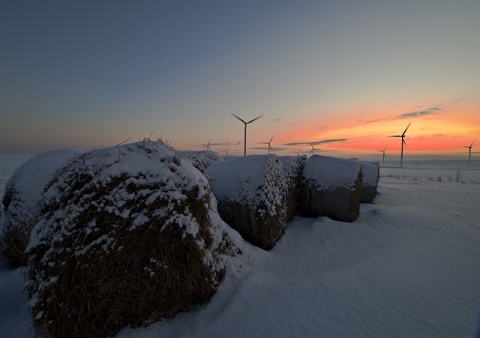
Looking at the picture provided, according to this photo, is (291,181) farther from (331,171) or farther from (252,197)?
(252,197)

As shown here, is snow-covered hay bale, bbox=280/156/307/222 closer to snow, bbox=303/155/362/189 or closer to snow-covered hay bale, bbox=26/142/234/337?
snow, bbox=303/155/362/189

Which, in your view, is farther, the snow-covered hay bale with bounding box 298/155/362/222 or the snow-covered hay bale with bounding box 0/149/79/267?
the snow-covered hay bale with bounding box 298/155/362/222

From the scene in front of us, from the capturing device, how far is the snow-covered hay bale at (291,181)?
4699mm

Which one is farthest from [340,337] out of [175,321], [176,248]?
[176,248]

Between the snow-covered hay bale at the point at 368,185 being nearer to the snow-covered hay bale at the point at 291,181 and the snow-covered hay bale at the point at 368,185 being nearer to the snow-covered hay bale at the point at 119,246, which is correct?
the snow-covered hay bale at the point at 291,181

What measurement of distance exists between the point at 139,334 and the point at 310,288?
5.22ft

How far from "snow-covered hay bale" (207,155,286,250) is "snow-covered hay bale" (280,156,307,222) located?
24.7 inches

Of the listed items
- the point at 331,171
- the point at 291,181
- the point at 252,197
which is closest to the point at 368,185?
the point at 331,171

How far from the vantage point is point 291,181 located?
485 cm

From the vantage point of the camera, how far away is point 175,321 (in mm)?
1938

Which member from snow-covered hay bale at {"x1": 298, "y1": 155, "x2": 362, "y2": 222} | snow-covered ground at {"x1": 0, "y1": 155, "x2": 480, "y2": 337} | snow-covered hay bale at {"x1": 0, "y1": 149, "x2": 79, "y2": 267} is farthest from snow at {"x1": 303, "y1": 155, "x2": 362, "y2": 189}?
snow-covered hay bale at {"x1": 0, "y1": 149, "x2": 79, "y2": 267}

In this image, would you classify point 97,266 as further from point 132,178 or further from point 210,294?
point 210,294

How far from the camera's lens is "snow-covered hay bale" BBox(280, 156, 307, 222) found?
4699 mm

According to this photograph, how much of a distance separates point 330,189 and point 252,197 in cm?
227
